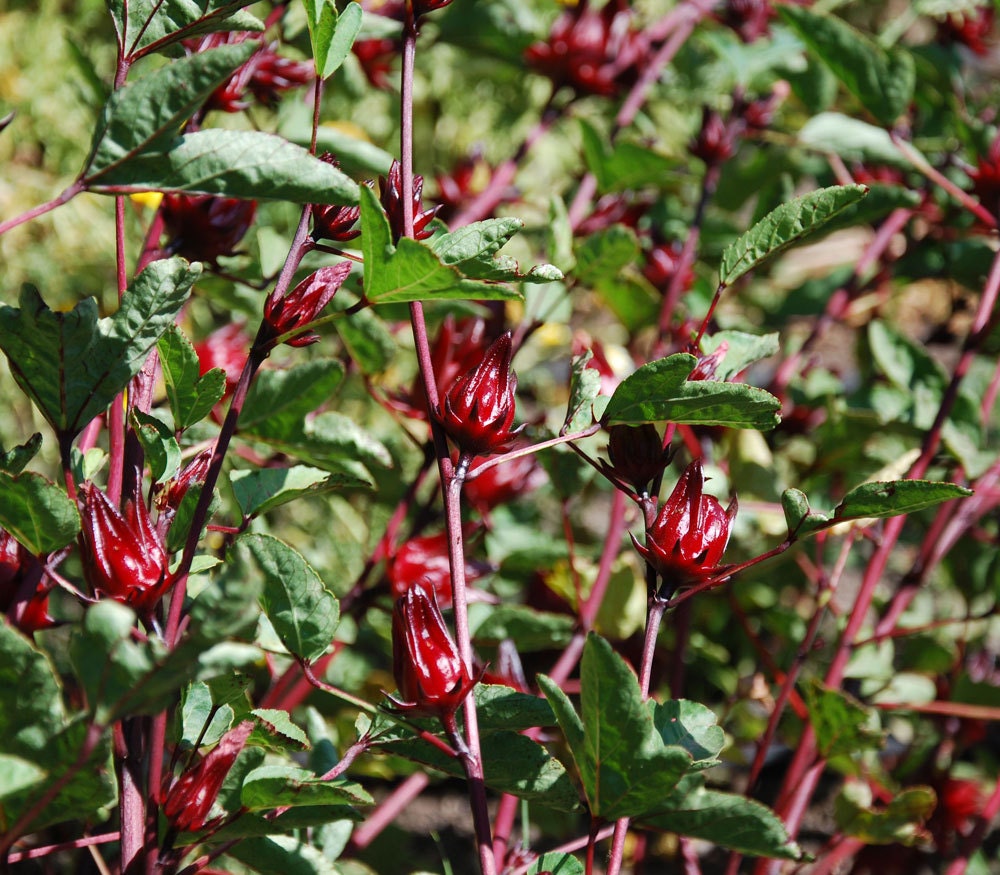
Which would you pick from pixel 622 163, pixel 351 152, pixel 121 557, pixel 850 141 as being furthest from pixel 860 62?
pixel 121 557

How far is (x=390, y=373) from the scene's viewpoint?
1.21 meters

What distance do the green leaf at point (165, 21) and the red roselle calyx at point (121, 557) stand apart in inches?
9.7

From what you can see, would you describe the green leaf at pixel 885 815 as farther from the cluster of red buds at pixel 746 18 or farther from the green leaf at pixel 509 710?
the cluster of red buds at pixel 746 18

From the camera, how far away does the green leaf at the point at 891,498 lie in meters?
0.50

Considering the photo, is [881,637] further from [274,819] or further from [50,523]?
[50,523]

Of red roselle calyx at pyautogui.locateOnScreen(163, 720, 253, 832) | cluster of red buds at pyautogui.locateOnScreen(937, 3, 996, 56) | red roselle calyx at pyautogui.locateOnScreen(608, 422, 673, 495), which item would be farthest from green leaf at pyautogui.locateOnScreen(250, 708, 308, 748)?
cluster of red buds at pyautogui.locateOnScreen(937, 3, 996, 56)

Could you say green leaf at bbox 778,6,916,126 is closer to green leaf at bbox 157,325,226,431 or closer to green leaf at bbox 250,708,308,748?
green leaf at bbox 157,325,226,431

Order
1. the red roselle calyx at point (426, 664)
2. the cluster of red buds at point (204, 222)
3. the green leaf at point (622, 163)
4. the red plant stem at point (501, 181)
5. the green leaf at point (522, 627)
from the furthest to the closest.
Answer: the red plant stem at point (501, 181) < the green leaf at point (622, 163) < the green leaf at point (522, 627) < the cluster of red buds at point (204, 222) < the red roselle calyx at point (426, 664)

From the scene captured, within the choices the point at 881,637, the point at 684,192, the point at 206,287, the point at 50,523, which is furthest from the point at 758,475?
the point at 684,192

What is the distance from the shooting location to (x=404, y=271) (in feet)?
1.55

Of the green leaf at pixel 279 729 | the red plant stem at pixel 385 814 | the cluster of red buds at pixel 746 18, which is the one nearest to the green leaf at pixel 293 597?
the green leaf at pixel 279 729

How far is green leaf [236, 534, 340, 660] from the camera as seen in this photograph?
528mm

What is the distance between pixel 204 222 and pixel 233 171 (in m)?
0.28

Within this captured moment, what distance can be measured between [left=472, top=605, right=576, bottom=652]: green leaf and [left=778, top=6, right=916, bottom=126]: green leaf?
22.0 inches
